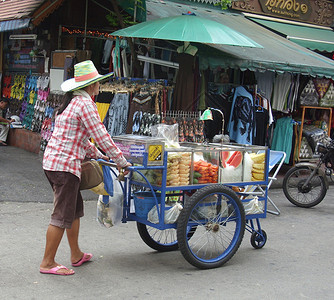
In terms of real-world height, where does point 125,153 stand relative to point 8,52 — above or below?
below

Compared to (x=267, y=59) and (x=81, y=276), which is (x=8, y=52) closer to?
(x=267, y=59)

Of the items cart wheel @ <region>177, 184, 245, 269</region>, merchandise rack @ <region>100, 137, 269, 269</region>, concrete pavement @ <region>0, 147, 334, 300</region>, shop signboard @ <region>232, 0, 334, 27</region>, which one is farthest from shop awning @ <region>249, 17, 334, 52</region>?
cart wheel @ <region>177, 184, 245, 269</region>

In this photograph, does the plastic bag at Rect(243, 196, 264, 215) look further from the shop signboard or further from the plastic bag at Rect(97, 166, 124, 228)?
the shop signboard

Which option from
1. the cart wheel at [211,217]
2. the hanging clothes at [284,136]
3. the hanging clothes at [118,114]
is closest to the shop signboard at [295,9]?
the hanging clothes at [284,136]

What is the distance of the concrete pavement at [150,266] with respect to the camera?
170 inches

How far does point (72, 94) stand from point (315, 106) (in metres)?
7.34

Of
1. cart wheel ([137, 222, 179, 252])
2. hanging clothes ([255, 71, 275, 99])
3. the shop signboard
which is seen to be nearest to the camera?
cart wheel ([137, 222, 179, 252])

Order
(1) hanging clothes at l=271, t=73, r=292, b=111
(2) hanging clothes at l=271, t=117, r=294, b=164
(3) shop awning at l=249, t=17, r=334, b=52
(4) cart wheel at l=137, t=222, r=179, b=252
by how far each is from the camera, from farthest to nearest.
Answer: (3) shop awning at l=249, t=17, r=334, b=52, (2) hanging clothes at l=271, t=117, r=294, b=164, (1) hanging clothes at l=271, t=73, r=292, b=111, (4) cart wheel at l=137, t=222, r=179, b=252

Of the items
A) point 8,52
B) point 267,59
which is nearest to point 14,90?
point 8,52

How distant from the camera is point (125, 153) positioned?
5.02 meters

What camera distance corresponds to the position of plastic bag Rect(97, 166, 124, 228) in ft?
16.1

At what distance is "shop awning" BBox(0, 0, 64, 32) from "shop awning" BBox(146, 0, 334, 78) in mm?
1879

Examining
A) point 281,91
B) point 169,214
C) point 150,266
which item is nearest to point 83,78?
point 169,214

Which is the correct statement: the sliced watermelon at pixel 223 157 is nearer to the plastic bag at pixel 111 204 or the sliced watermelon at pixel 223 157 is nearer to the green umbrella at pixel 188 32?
the plastic bag at pixel 111 204
